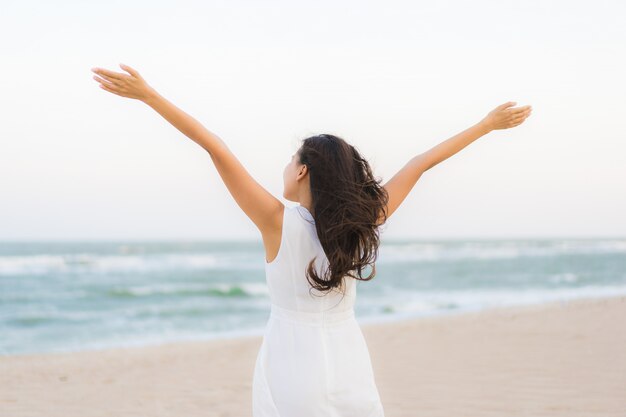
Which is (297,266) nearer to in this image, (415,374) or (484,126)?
(484,126)

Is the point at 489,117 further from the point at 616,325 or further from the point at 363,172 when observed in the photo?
the point at 616,325

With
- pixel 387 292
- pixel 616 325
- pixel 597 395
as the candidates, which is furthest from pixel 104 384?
pixel 387 292

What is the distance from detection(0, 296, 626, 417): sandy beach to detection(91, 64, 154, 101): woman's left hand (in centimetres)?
393

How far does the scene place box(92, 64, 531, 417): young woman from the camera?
216 centimetres

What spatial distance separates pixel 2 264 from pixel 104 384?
3110 cm

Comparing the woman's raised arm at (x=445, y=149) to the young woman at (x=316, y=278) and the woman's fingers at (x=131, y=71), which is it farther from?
the woman's fingers at (x=131, y=71)

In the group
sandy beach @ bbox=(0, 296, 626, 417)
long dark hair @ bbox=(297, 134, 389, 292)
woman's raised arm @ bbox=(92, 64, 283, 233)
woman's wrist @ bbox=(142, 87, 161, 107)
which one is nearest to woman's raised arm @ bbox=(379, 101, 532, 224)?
long dark hair @ bbox=(297, 134, 389, 292)

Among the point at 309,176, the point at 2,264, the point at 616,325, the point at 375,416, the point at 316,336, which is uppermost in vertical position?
the point at 309,176

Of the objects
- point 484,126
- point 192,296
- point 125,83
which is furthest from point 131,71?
point 192,296

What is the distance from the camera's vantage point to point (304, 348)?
2.18 metres

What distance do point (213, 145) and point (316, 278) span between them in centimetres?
50

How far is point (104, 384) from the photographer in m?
6.75

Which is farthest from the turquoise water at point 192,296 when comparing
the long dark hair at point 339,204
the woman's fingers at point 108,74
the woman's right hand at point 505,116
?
the woman's fingers at point 108,74

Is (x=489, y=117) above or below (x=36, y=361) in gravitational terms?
above
